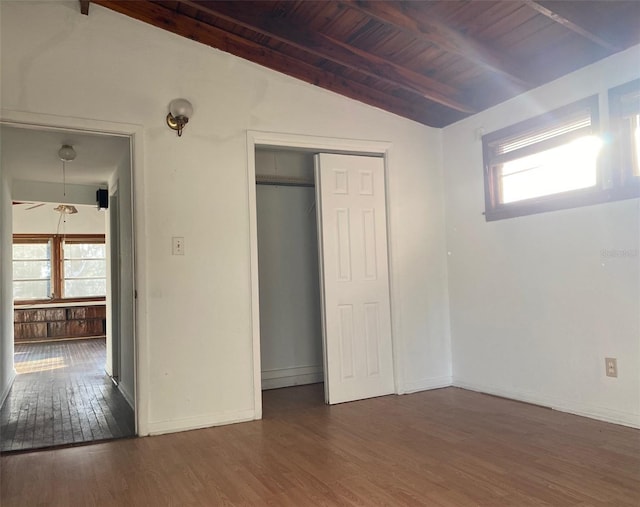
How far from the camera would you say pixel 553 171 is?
3.58 meters

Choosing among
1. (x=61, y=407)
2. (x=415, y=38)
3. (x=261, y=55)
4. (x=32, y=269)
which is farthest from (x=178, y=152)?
(x=32, y=269)

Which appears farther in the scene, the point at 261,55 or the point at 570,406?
the point at 261,55

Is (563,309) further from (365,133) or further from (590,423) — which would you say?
(365,133)

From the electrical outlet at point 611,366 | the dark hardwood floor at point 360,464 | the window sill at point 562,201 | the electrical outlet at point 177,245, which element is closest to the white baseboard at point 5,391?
the dark hardwood floor at point 360,464

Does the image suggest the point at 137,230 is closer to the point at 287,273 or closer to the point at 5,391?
the point at 287,273

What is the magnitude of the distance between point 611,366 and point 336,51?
2.91 meters

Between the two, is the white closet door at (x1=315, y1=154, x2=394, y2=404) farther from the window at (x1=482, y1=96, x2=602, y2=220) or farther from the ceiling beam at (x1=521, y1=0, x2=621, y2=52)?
the ceiling beam at (x1=521, y1=0, x2=621, y2=52)

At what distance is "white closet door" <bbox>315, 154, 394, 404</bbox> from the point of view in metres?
4.04

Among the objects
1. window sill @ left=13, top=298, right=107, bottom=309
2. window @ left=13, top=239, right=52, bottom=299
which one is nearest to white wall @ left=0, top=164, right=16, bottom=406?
window sill @ left=13, top=298, right=107, bottom=309

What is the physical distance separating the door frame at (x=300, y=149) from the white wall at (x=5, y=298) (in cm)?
265

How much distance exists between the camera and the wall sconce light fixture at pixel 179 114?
11.1 feet

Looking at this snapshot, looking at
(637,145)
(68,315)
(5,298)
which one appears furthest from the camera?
(68,315)

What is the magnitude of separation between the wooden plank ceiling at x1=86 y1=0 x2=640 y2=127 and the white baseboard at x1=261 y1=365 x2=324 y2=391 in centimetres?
272

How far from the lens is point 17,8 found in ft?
10.1
